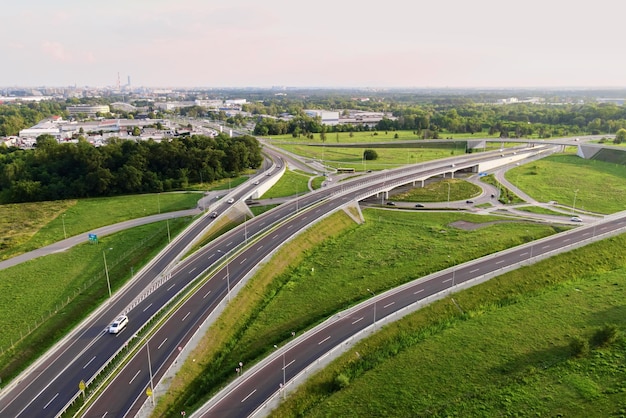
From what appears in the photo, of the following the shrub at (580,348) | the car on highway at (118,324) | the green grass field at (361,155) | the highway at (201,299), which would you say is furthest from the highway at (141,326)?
the green grass field at (361,155)

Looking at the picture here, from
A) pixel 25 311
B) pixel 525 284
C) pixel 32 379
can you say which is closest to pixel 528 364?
pixel 525 284

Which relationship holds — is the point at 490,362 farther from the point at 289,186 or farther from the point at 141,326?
the point at 289,186

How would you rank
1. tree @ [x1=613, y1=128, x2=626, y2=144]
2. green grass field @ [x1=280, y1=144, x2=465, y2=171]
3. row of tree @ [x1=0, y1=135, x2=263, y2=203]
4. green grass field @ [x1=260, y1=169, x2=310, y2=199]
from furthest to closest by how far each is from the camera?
tree @ [x1=613, y1=128, x2=626, y2=144] → green grass field @ [x1=280, y1=144, x2=465, y2=171] → green grass field @ [x1=260, y1=169, x2=310, y2=199] → row of tree @ [x1=0, y1=135, x2=263, y2=203]

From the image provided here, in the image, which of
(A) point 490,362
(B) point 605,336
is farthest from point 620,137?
(A) point 490,362

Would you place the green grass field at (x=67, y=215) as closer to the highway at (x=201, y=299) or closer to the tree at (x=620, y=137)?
the highway at (x=201, y=299)

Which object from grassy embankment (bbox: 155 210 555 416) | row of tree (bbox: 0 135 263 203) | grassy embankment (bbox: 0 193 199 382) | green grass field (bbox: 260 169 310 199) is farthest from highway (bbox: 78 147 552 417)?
row of tree (bbox: 0 135 263 203)

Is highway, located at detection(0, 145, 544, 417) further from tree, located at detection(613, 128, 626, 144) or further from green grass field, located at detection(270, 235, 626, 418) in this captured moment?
tree, located at detection(613, 128, 626, 144)
